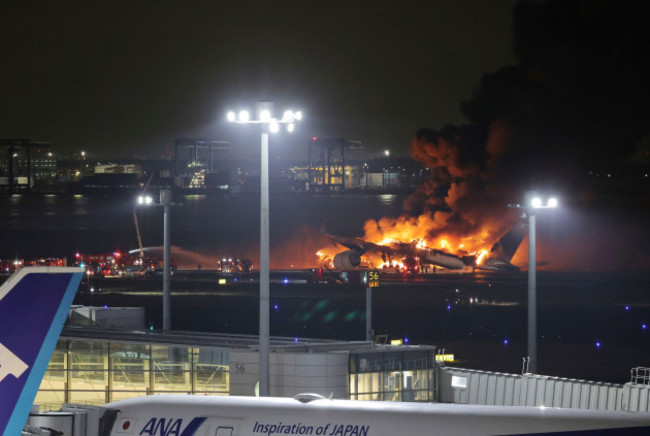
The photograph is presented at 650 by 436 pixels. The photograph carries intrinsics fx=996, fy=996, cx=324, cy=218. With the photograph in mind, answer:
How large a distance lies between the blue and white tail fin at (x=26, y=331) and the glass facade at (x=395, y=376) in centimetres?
2265

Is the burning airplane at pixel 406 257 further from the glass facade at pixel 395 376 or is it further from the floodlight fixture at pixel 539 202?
the glass facade at pixel 395 376

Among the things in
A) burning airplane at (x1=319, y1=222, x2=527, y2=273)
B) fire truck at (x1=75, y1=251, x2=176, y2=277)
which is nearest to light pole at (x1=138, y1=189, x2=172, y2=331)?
fire truck at (x1=75, y1=251, x2=176, y2=277)

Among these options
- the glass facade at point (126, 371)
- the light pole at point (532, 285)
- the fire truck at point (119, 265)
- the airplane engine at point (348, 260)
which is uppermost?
the light pole at point (532, 285)

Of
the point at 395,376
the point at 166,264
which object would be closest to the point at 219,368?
the point at 395,376

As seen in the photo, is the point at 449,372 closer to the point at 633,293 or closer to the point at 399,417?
the point at 399,417

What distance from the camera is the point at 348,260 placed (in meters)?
140

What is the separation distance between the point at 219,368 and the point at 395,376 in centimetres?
647

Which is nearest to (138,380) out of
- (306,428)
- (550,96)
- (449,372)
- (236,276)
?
(449,372)

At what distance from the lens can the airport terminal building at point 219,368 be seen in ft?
114

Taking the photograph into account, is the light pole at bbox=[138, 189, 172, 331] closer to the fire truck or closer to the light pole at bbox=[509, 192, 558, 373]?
the light pole at bbox=[509, 192, 558, 373]

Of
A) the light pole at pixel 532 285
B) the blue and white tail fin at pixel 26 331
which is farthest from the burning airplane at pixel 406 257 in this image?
the blue and white tail fin at pixel 26 331

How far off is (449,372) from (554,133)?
10684 centimetres

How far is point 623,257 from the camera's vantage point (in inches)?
6737

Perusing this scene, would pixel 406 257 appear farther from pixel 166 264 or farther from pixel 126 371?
pixel 126 371
